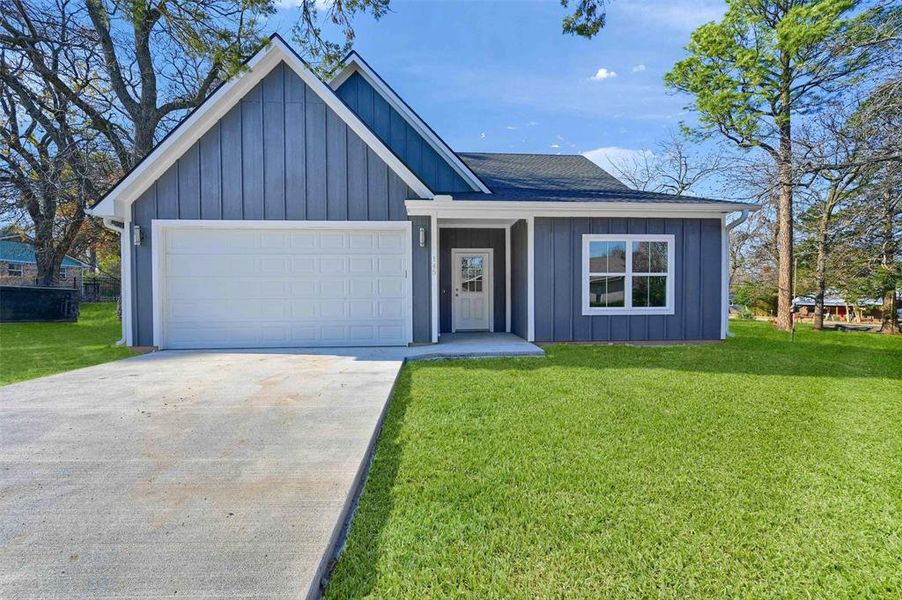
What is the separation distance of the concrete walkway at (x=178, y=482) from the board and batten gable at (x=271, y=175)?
335 cm

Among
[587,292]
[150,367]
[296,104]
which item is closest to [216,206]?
[296,104]

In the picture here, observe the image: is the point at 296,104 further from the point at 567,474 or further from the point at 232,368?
the point at 567,474

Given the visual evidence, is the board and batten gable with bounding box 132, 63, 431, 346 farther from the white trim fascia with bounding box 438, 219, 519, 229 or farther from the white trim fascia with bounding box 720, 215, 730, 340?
the white trim fascia with bounding box 720, 215, 730, 340

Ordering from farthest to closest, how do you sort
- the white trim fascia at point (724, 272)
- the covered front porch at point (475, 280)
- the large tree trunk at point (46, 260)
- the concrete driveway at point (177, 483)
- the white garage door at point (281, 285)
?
the large tree trunk at point (46, 260) < the covered front porch at point (475, 280) < the white trim fascia at point (724, 272) < the white garage door at point (281, 285) < the concrete driveway at point (177, 483)

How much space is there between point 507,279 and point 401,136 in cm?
402

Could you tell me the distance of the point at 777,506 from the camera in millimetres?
2422

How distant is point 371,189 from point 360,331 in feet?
8.49

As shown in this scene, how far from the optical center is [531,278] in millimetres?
8023

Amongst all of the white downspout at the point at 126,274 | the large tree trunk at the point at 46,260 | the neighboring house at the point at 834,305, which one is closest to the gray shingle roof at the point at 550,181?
the white downspout at the point at 126,274

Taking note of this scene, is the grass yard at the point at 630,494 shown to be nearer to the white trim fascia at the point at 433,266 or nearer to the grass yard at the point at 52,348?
the white trim fascia at the point at 433,266

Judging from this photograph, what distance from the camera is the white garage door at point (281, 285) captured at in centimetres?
741

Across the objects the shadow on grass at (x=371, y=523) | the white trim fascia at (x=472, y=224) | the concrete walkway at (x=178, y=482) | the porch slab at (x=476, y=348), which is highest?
the white trim fascia at (x=472, y=224)

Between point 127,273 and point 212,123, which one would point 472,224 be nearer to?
point 212,123

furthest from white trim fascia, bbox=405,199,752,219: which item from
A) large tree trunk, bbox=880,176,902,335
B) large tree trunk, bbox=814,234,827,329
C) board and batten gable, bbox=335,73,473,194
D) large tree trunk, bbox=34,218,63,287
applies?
large tree trunk, bbox=34,218,63,287
